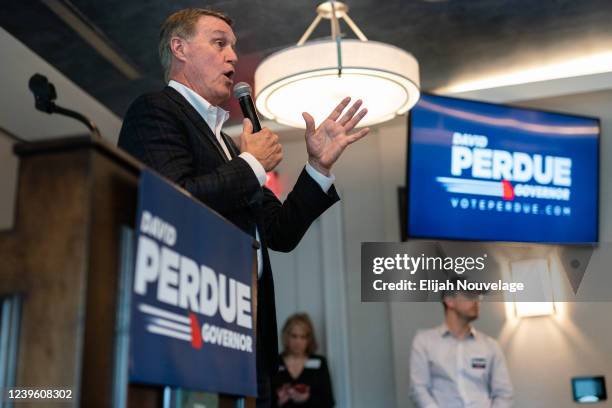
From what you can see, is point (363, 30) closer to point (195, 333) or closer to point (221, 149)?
point (221, 149)

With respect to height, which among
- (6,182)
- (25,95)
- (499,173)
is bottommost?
A: (6,182)

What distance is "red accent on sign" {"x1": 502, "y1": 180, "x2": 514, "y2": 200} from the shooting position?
4531 millimetres

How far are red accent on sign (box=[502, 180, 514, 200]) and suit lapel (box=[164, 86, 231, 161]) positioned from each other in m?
3.25

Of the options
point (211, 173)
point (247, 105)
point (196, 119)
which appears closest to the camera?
point (211, 173)

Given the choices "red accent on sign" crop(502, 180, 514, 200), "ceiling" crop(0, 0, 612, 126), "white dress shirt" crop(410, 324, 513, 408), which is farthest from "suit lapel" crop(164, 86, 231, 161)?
"red accent on sign" crop(502, 180, 514, 200)

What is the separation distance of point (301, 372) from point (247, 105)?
3.03 m

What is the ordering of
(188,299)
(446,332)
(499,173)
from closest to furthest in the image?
(188,299)
(446,332)
(499,173)

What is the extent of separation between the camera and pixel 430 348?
4262mm

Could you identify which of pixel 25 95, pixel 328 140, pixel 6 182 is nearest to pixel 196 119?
pixel 328 140

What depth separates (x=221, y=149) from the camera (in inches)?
62.2

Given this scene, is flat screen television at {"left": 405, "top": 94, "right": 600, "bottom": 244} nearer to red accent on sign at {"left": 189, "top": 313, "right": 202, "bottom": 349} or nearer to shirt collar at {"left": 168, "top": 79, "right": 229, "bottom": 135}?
shirt collar at {"left": 168, "top": 79, "right": 229, "bottom": 135}

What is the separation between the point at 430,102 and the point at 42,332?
3.82m

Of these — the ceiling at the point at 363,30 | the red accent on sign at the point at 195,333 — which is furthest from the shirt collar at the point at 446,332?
the red accent on sign at the point at 195,333

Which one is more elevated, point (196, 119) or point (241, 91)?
point (241, 91)
